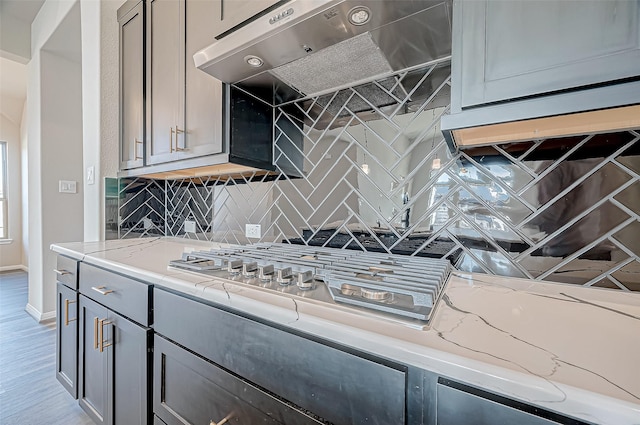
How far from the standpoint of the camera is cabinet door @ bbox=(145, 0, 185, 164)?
4.64 ft

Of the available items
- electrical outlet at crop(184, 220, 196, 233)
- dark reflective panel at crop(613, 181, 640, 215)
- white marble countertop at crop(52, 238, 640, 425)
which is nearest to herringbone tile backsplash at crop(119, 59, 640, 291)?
dark reflective panel at crop(613, 181, 640, 215)

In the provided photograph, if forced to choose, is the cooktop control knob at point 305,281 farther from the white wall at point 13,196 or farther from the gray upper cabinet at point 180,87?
the white wall at point 13,196

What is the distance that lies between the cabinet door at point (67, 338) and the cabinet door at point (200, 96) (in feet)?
3.11

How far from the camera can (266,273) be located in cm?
85

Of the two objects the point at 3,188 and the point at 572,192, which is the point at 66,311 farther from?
the point at 3,188

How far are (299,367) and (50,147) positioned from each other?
3.47 metres

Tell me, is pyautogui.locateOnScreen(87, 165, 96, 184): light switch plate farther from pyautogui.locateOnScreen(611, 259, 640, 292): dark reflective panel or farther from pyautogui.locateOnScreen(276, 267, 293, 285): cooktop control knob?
pyautogui.locateOnScreen(611, 259, 640, 292): dark reflective panel

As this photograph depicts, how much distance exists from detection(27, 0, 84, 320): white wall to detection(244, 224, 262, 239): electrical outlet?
2.40 meters

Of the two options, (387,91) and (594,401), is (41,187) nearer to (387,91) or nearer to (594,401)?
(387,91)

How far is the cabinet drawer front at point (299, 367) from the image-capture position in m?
0.53

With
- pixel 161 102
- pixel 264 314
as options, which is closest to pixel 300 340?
pixel 264 314

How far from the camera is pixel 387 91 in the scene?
1161mm

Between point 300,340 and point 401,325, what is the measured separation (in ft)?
0.74

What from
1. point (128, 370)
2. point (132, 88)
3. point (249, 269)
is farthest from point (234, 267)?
point (132, 88)
